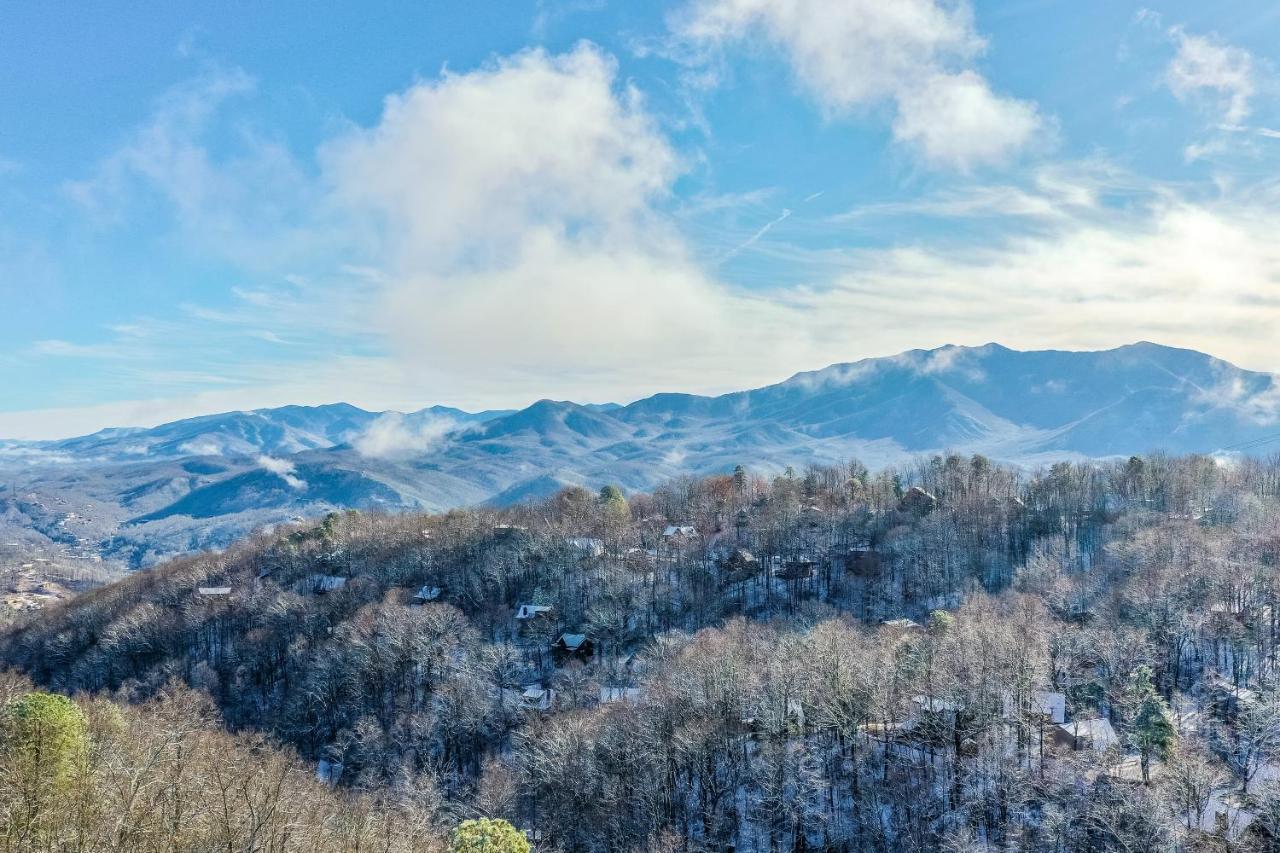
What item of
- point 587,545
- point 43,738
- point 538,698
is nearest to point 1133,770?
point 538,698

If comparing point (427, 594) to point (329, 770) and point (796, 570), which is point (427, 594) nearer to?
point (329, 770)

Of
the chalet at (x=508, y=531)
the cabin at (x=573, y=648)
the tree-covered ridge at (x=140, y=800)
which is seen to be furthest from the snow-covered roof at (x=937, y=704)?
the chalet at (x=508, y=531)

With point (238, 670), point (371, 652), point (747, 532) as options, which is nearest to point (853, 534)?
point (747, 532)

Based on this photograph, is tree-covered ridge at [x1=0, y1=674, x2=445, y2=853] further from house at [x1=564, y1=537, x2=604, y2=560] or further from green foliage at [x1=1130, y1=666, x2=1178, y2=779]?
house at [x1=564, y1=537, x2=604, y2=560]

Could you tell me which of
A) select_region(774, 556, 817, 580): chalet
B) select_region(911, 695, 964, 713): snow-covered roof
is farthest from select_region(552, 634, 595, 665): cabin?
select_region(911, 695, 964, 713): snow-covered roof

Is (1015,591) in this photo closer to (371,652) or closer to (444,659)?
(444,659)

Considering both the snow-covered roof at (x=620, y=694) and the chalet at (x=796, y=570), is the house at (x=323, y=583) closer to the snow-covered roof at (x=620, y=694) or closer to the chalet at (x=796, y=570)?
the snow-covered roof at (x=620, y=694)

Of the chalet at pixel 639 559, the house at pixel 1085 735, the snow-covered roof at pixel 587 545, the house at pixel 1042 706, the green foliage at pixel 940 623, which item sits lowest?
the house at pixel 1085 735
